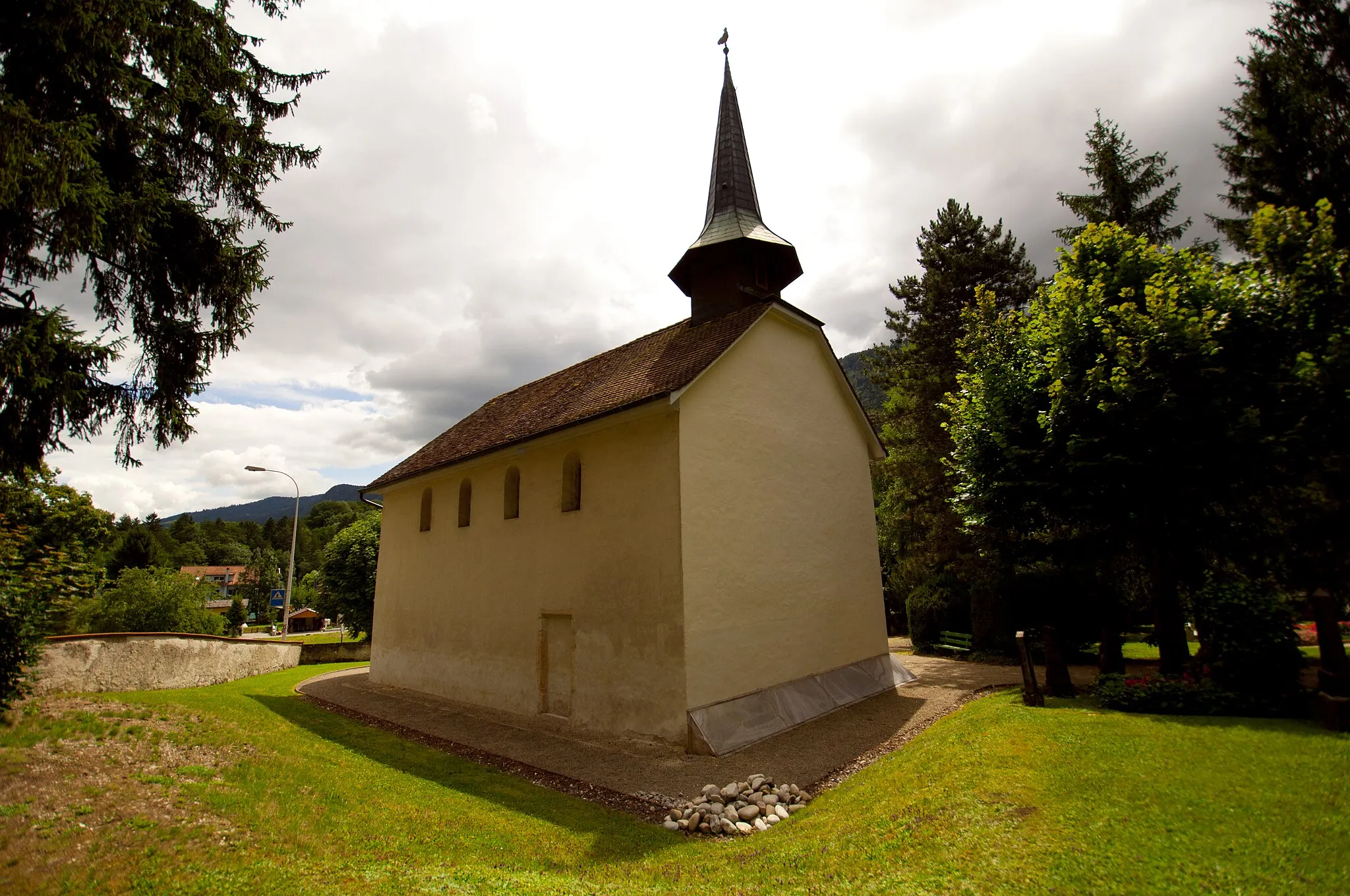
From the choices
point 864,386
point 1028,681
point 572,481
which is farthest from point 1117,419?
point 864,386

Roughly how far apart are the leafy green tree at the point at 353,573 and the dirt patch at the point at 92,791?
74.7 ft

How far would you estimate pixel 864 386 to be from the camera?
112 metres

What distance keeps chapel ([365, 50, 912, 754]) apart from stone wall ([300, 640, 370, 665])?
9.22 meters

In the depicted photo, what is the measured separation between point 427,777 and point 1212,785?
1027 centimetres

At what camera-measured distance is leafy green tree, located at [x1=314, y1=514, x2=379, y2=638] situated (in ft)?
103

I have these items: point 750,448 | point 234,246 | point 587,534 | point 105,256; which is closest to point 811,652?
point 750,448

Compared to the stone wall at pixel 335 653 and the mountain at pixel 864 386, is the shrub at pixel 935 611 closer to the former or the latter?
the mountain at pixel 864 386

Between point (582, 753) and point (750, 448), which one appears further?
point (750, 448)

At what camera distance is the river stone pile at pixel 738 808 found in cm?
744

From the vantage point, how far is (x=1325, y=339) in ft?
31.0

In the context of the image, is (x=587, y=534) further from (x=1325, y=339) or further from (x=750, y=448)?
(x=1325, y=339)

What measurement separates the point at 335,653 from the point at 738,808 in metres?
25.2

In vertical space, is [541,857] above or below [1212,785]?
below

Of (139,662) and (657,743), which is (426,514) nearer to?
(139,662)
